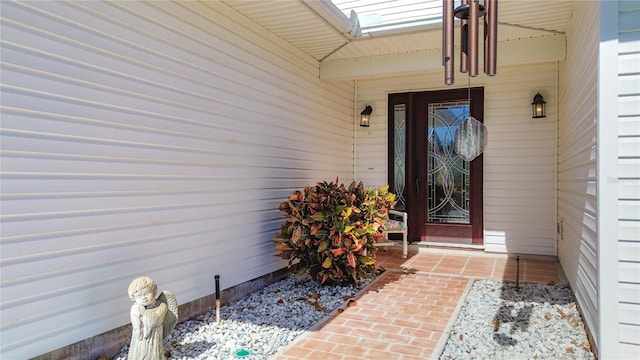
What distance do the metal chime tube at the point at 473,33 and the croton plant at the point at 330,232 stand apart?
2.04 m

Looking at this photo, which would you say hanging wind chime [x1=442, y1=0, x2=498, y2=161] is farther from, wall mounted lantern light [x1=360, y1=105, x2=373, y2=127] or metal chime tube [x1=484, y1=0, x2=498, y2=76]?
wall mounted lantern light [x1=360, y1=105, x2=373, y2=127]

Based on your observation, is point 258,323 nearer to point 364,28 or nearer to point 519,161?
point 364,28

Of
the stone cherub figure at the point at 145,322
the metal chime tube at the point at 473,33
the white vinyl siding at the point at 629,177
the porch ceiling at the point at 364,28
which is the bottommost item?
the stone cherub figure at the point at 145,322

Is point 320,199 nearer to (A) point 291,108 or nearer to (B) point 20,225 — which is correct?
(A) point 291,108

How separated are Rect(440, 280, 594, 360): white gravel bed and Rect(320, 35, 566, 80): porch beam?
2.47m

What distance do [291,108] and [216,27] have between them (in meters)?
1.45

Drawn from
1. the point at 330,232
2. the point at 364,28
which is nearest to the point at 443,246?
the point at 330,232

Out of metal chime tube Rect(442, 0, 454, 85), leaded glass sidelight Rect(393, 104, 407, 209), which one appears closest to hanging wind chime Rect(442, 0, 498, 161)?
metal chime tube Rect(442, 0, 454, 85)

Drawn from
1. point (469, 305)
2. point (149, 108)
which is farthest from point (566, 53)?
point (149, 108)

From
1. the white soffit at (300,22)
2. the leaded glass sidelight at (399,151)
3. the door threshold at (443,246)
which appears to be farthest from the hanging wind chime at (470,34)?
the door threshold at (443,246)

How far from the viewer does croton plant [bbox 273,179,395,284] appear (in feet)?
13.3

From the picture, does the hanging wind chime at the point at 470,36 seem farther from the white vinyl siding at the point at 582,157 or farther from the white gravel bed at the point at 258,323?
the white gravel bed at the point at 258,323

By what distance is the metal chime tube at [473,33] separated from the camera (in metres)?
2.36

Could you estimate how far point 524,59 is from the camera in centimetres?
455
